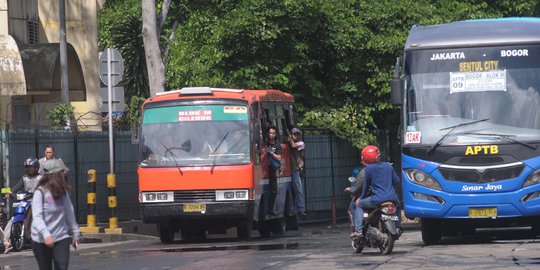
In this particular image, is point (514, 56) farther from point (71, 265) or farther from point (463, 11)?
point (463, 11)

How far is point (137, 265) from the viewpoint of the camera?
16031 mm

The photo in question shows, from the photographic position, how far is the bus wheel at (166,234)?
21156 millimetres

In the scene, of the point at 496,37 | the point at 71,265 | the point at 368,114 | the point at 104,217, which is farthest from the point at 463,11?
the point at 71,265

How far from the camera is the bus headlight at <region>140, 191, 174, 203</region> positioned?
20.6 meters

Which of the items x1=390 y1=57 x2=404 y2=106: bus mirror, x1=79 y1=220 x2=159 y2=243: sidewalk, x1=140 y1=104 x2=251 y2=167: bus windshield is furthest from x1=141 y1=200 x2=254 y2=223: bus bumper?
x1=390 y1=57 x2=404 y2=106: bus mirror

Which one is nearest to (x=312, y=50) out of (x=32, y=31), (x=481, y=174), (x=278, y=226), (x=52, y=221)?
(x=32, y=31)

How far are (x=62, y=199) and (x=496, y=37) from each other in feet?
29.7

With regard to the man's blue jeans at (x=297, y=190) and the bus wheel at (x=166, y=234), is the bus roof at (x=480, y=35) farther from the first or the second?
the man's blue jeans at (x=297, y=190)

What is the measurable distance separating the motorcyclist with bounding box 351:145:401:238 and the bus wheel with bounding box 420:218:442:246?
1907mm

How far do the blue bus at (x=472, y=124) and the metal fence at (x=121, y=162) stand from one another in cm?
825

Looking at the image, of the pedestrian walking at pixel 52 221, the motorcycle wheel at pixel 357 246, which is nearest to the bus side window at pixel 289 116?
the motorcycle wheel at pixel 357 246

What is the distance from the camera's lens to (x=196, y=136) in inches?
822

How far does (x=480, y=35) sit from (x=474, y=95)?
1.02 meters

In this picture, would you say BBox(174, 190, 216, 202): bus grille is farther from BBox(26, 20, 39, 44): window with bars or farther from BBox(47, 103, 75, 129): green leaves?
BBox(26, 20, 39, 44): window with bars
